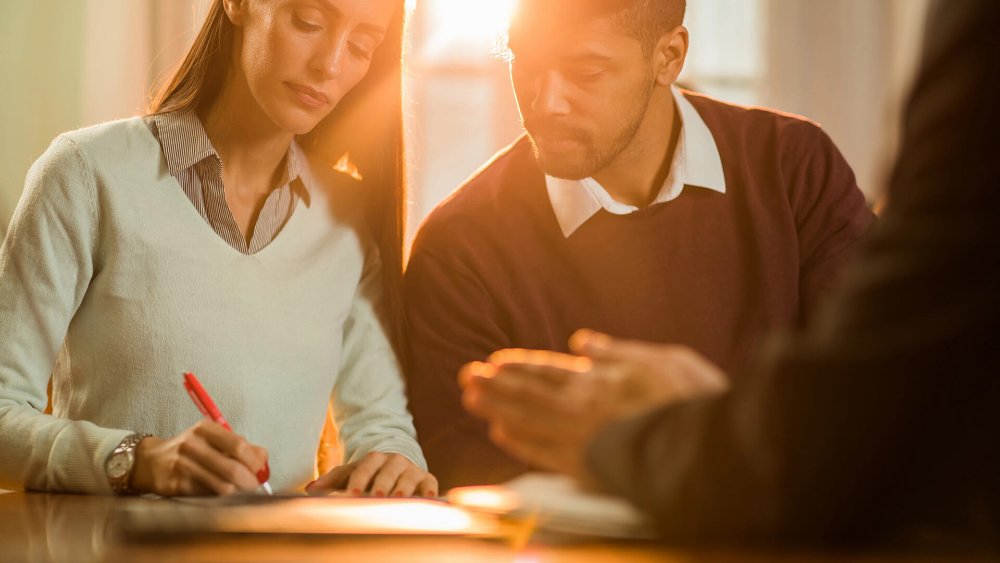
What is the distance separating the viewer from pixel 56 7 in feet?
4.66

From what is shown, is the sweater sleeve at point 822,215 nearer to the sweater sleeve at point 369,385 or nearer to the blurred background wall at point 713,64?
the sweater sleeve at point 369,385

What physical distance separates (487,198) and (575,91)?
235mm

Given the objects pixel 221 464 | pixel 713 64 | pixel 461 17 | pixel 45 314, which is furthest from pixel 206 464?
pixel 713 64

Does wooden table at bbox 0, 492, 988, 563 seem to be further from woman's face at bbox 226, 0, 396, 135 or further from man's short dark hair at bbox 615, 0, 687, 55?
man's short dark hair at bbox 615, 0, 687, 55

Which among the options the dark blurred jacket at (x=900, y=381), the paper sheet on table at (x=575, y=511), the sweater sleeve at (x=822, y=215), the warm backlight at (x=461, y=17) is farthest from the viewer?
the warm backlight at (x=461, y=17)

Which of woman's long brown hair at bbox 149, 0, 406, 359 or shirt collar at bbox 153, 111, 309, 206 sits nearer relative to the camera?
shirt collar at bbox 153, 111, 309, 206

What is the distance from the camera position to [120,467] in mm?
1092

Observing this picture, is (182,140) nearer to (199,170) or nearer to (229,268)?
(199,170)

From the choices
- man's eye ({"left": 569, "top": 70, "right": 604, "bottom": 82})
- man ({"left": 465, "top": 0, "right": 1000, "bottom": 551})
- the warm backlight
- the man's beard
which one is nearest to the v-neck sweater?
the man's beard

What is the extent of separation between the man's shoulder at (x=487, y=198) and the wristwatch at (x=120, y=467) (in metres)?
0.63

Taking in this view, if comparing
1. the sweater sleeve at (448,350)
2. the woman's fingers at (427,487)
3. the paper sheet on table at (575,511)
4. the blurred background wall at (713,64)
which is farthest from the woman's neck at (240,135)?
the blurred background wall at (713,64)

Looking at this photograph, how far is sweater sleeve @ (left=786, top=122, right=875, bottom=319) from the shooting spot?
1.55m

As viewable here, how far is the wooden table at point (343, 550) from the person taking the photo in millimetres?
510

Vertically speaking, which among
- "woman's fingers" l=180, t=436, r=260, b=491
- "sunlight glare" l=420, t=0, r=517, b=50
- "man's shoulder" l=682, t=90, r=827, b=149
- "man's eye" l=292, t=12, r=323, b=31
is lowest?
"woman's fingers" l=180, t=436, r=260, b=491
